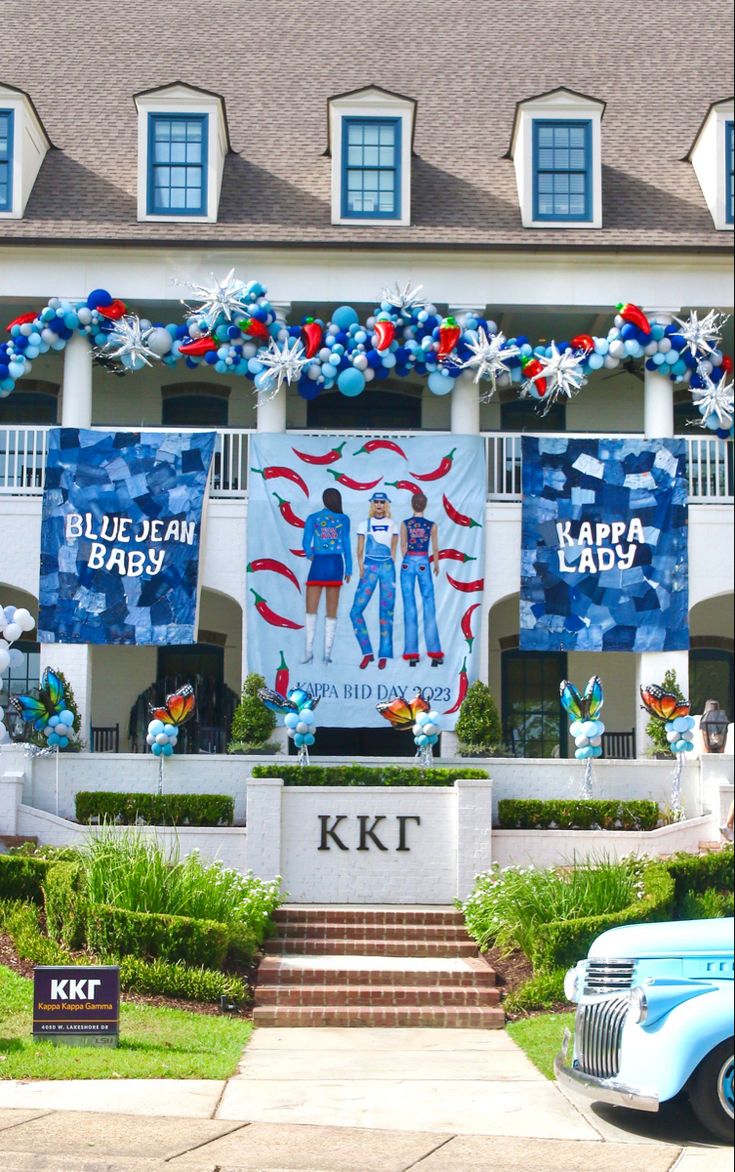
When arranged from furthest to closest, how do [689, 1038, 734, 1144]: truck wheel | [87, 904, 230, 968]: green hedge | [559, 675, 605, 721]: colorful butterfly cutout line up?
[559, 675, 605, 721]: colorful butterfly cutout
[87, 904, 230, 968]: green hedge
[689, 1038, 734, 1144]: truck wheel

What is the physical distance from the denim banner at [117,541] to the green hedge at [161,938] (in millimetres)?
7814

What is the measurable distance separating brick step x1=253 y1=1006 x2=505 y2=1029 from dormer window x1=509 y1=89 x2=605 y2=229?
1360 cm

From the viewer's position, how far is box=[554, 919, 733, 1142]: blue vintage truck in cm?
883

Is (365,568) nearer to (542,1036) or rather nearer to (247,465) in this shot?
(247,465)

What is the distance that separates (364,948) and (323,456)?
8.68 metres

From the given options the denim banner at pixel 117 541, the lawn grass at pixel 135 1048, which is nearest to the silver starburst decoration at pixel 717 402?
the denim banner at pixel 117 541

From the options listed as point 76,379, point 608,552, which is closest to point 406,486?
point 608,552

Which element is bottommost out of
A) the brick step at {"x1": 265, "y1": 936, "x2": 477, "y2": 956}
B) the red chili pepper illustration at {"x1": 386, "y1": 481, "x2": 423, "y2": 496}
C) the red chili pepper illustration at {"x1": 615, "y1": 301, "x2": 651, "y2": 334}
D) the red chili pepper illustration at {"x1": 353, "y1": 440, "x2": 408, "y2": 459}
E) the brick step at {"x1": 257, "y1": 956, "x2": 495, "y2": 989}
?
the brick step at {"x1": 257, "y1": 956, "x2": 495, "y2": 989}

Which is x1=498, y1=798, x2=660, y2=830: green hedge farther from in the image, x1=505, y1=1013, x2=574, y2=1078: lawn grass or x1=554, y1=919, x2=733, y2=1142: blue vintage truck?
x1=554, y1=919, x2=733, y2=1142: blue vintage truck

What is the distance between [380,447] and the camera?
2323 centimetres

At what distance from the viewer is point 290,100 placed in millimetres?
26859

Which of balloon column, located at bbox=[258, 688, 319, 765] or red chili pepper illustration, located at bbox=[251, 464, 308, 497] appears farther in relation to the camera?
red chili pepper illustration, located at bbox=[251, 464, 308, 497]

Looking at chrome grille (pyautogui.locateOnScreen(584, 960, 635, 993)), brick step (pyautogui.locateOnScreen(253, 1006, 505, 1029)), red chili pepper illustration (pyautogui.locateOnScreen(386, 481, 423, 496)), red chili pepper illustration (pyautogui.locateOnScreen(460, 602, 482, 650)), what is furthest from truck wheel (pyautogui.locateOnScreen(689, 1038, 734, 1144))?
red chili pepper illustration (pyautogui.locateOnScreen(386, 481, 423, 496))

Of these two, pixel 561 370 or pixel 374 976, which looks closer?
pixel 374 976
